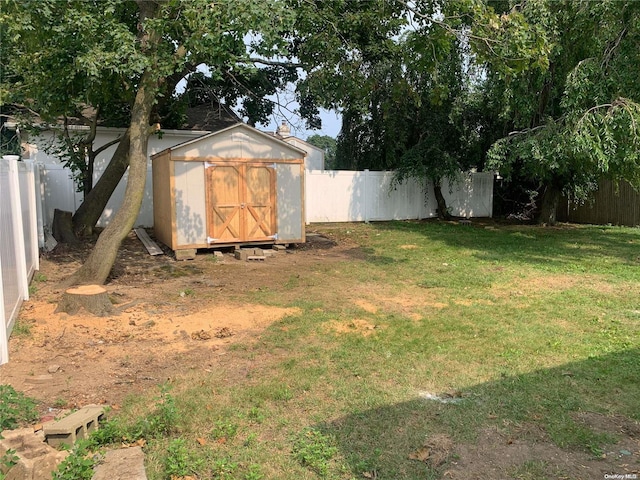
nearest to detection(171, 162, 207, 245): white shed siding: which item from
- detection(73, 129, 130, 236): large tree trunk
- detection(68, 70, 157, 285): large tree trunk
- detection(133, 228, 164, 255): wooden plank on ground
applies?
detection(133, 228, 164, 255): wooden plank on ground

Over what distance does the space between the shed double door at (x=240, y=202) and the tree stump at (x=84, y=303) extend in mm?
4549

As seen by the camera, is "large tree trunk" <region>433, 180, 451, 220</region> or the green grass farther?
"large tree trunk" <region>433, 180, 451, 220</region>

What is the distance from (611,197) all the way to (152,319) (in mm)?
16570

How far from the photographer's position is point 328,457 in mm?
3096

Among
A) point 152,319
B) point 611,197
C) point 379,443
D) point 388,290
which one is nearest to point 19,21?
point 152,319

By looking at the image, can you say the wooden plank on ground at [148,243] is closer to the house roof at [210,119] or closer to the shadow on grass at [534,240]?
the house roof at [210,119]

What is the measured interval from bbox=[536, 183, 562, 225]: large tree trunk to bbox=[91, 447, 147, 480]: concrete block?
16333mm

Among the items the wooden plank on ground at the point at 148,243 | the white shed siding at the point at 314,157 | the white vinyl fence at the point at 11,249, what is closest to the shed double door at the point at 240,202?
the wooden plank on ground at the point at 148,243

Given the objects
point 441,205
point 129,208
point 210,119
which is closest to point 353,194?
point 441,205

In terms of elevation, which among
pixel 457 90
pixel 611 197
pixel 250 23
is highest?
pixel 457 90

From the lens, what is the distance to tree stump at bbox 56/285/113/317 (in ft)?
20.0

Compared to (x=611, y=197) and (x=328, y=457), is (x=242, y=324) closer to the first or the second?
(x=328, y=457)

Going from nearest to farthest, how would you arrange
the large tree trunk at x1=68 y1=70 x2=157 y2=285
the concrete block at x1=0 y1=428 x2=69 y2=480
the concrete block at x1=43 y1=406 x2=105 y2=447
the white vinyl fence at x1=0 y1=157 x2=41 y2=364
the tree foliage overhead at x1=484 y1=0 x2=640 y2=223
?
the concrete block at x1=0 y1=428 x2=69 y2=480 → the concrete block at x1=43 y1=406 x2=105 y2=447 → the white vinyl fence at x1=0 y1=157 x2=41 y2=364 → the large tree trunk at x1=68 y1=70 x2=157 y2=285 → the tree foliage overhead at x1=484 y1=0 x2=640 y2=223

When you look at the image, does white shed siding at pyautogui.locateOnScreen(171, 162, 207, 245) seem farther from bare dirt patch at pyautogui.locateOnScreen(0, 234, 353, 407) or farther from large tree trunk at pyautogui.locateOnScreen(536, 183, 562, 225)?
large tree trunk at pyautogui.locateOnScreen(536, 183, 562, 225)
